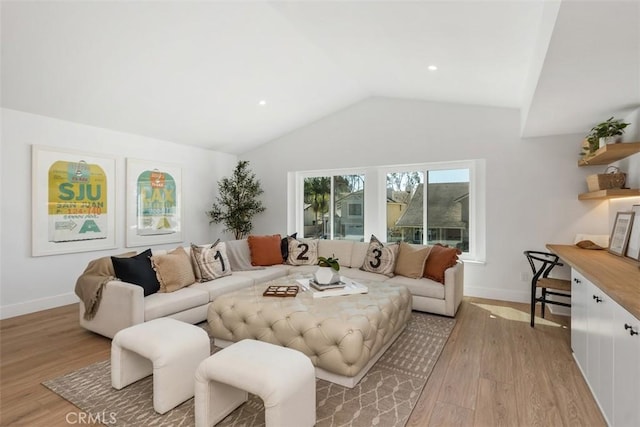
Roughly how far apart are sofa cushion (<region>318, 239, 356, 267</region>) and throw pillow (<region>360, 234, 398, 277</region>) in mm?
278

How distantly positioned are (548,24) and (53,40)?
12.9 ft

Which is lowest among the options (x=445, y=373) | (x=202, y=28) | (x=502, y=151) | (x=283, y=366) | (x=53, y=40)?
(x=445, y=373)

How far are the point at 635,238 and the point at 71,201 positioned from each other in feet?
19.8

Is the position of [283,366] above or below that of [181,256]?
below

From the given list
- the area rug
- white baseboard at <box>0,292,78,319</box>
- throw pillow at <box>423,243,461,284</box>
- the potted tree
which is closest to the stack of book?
the area rug

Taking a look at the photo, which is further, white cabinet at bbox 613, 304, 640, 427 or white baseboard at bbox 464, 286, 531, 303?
white baseboard at bbox 464, 286, 531, 303

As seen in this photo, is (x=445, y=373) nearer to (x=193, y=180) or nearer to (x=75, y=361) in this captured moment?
(x=75, y=361)

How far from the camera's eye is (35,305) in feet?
12.6

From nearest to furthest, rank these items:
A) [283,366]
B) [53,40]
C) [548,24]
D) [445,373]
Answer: [283,366] < [548,24] < [445,373] < [53,40]

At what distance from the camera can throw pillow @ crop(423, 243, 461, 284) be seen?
12.4 ft

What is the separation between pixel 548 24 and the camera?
6.58 ft

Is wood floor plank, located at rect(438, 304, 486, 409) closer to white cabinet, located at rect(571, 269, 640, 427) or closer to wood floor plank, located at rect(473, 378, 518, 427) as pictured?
wood floor plank, located at rect(473, 378, 518, 427)

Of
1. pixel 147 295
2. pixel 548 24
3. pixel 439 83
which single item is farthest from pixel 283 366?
pixel 439 83

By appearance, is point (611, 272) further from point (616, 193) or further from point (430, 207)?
point (430, 207)
